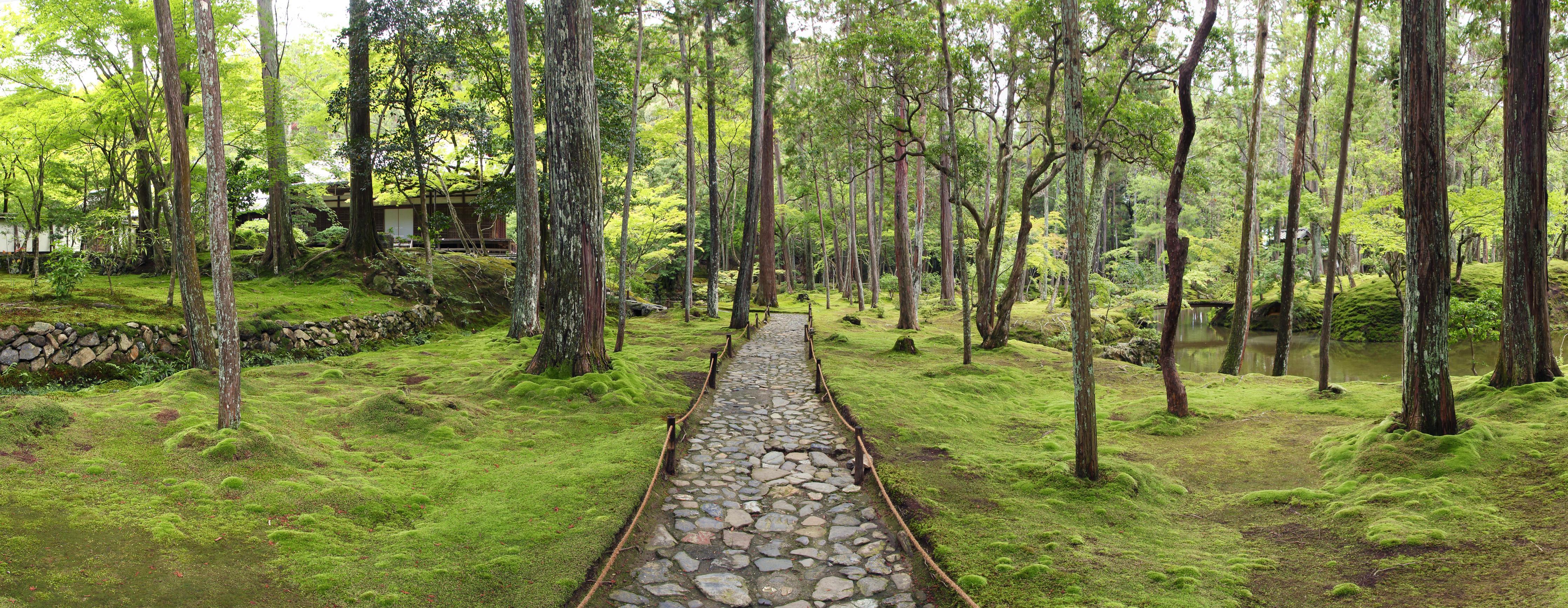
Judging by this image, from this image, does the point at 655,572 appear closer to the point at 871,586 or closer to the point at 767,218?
the point at 871,586

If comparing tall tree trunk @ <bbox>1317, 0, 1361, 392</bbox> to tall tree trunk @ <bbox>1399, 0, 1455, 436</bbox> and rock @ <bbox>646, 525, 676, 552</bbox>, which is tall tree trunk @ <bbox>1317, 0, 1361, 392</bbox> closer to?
tall tree trunk @ <bbox>1399, 0, 1455, 436</bbox>

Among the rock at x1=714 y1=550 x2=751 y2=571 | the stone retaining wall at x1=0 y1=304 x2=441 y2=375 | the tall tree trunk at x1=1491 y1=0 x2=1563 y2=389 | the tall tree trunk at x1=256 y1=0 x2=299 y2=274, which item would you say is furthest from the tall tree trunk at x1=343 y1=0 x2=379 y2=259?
the tall tree trunk at x1=1491 y1=0 x2=1563 y2=389

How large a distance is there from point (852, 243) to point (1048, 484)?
71.5 feet

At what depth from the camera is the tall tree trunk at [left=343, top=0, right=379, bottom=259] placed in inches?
620

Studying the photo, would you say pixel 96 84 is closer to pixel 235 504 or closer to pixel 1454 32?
pixel 235 504

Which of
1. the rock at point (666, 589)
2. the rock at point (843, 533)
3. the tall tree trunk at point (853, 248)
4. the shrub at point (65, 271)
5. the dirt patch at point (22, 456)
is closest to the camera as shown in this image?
the rock at point (666, 589)

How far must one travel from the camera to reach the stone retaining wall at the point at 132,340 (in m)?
8.83

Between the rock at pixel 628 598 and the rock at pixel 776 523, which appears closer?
the rock at pixel 628 598

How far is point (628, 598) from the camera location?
4.36 meters

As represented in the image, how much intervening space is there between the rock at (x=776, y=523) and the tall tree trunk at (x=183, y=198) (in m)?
6.02

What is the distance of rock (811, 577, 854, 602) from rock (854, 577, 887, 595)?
4 centimetres

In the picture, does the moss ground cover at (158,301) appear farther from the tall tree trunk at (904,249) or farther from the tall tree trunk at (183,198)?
the tall tree trunk at (904,249)

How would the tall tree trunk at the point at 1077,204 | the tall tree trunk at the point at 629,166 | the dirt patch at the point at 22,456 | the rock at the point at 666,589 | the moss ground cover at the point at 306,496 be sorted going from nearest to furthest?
1. the moss ground cover at the point at 306,496
2. the rock at the point at 666,589
3. the dirt patch at the point at 22,456
4. the tall tree trunk at the point at 1077,204
5. the tall tree trunk at the point at 629,166

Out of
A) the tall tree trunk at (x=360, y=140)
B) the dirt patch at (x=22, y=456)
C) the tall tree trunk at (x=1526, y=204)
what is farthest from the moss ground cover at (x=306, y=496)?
the tall tree trunk at (x=360, y=140)
